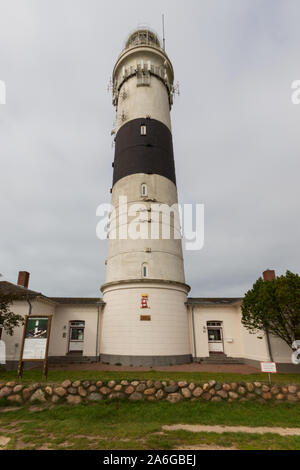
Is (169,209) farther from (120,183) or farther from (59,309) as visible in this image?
(59,309)

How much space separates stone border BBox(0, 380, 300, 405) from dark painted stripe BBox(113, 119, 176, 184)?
15.3 meters

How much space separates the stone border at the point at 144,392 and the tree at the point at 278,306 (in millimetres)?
4061

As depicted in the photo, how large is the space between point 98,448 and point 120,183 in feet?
58.3

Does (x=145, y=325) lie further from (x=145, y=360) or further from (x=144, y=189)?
(x=144, y=189)

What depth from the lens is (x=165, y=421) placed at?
24.0 ft

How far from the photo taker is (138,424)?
698cm

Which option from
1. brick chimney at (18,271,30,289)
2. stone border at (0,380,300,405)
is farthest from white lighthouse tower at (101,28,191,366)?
brick chimney at (18,271,30,289)

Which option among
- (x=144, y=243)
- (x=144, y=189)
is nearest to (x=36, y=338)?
(x=144, y=243)

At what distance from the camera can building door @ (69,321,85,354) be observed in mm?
18406

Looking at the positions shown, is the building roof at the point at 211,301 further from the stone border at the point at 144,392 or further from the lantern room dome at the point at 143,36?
the lantern room dome at the point at 143,36

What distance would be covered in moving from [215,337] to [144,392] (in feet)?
35.5

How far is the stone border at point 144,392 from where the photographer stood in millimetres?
9062
